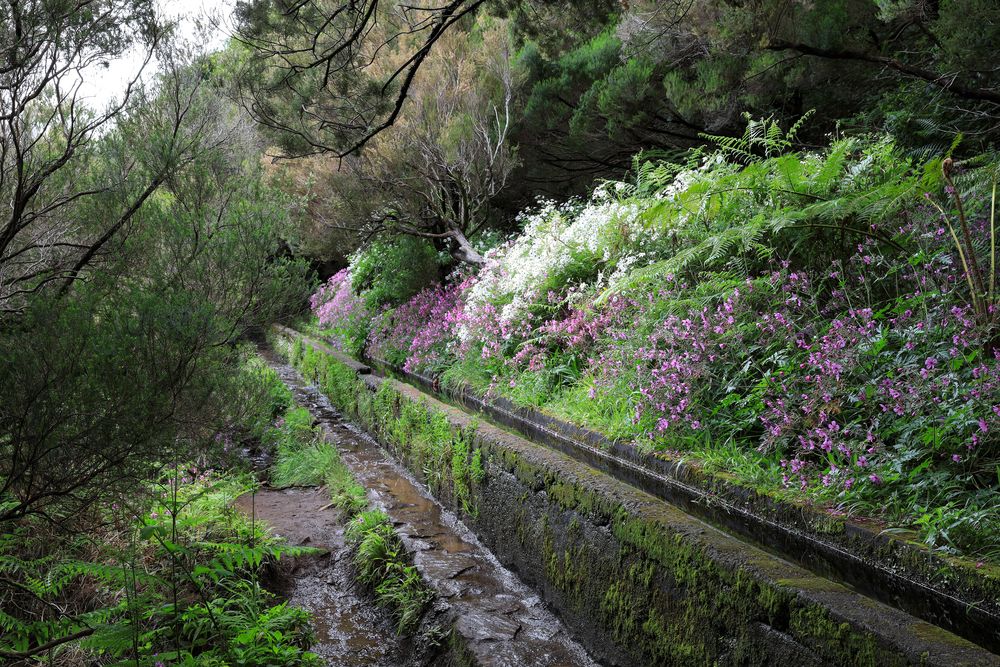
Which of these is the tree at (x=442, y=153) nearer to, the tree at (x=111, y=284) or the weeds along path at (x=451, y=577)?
the tree at (x=111, y=284)

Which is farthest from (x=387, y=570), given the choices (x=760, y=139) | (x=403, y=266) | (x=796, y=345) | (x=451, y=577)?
(x=403, y=266)

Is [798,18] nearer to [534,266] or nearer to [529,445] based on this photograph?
[534,266]

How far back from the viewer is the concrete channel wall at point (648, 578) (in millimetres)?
1838

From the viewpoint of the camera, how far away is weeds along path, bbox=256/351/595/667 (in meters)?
3.07

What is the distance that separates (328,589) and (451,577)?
3.26ft

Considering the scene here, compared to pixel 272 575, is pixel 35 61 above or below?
above

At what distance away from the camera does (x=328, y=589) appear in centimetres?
423

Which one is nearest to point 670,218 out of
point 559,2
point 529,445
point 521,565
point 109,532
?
point 559,2

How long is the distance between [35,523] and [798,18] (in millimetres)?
6366

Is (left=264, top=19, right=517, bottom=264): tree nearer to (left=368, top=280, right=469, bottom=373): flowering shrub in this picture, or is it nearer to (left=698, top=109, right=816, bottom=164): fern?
(left=368, top=280, right=469, bottom=373): flowering shrub

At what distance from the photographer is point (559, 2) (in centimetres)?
391

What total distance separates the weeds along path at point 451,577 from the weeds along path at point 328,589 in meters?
0.01

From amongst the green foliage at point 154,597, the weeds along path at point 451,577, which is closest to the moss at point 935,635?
the weeds along path at point 451,577

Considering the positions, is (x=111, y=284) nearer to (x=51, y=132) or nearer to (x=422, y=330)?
(x=51, y=132)
